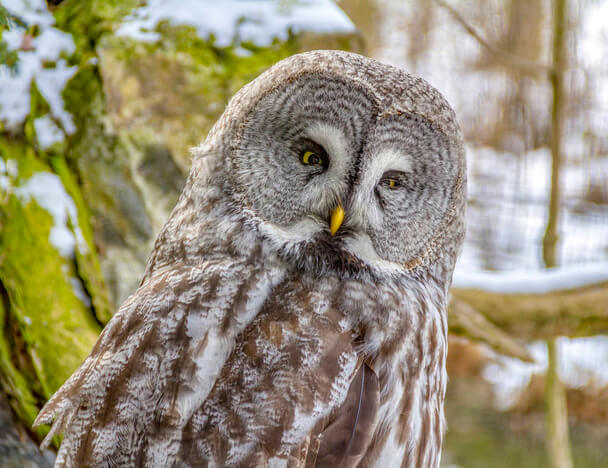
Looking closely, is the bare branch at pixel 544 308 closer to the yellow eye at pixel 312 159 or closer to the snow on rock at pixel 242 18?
the snow on rock at pixel 242 18

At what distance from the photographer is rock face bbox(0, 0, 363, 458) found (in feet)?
6.34

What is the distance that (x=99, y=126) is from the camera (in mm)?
2357

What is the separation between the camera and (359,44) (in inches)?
99.3

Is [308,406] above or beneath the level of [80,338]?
beneath

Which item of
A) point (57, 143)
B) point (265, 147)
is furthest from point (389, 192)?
point (57, 143)

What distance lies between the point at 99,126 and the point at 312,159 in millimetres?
1286

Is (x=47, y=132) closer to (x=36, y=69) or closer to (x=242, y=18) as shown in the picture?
(x=36, y=69)

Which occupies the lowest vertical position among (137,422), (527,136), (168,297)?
(137,422)

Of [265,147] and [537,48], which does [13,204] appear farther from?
[537,48]

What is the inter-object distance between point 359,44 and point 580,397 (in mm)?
4200

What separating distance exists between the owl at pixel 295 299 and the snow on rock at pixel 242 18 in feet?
3.82

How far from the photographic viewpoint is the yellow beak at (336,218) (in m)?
1.34

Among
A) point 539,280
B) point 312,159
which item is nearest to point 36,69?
point 312,159

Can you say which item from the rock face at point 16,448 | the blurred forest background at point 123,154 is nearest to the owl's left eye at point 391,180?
the blurred forest background at point 123,154
